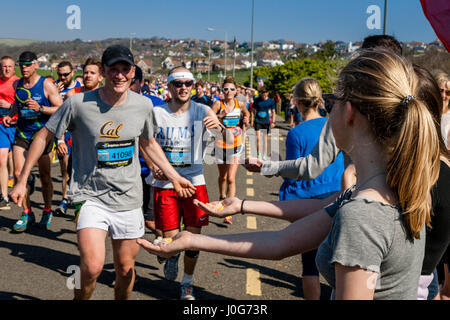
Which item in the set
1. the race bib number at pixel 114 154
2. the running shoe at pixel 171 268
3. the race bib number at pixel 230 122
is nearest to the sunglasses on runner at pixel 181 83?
the race bib number at pixel 114 154

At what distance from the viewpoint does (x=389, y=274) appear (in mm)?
1603

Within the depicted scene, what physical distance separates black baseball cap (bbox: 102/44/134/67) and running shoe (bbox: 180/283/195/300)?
7.45 feet

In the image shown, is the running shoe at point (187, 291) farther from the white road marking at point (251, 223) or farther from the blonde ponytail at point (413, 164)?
the blonde ponytail at point (413, 164)

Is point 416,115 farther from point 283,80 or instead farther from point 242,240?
point 283,80

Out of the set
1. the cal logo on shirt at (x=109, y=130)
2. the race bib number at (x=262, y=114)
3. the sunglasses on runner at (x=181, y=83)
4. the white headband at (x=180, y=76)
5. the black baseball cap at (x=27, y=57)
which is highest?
the black baseball cap at (x=27, y=57)

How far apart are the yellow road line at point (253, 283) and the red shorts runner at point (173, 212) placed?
821 mm

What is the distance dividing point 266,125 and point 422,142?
1463 cm

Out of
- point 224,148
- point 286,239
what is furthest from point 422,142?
point 224,148

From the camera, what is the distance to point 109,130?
3969mm

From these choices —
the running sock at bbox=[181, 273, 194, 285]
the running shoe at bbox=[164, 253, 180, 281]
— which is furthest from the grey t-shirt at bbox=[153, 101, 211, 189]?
the running sock at bbox=[181, 273, 194, 285]

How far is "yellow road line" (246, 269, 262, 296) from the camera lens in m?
4.86

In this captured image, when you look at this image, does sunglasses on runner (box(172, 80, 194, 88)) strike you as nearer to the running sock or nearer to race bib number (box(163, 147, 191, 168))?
race bib number (box(163, 147, 191, 168))

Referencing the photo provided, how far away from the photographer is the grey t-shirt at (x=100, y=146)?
3922 mm

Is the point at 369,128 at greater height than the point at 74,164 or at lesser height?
greater
